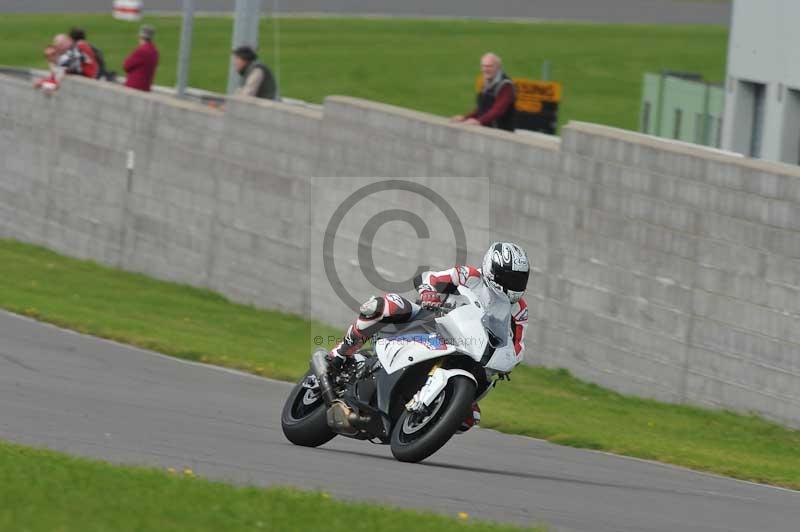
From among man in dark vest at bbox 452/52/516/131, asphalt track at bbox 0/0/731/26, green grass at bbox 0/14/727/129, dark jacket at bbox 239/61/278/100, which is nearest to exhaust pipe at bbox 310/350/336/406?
man in dark vest at bbox 452/52/516/131

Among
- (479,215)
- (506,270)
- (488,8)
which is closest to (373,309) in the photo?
(506,270)

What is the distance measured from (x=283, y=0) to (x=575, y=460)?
38.9m

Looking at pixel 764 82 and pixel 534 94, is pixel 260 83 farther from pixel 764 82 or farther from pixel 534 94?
pixel 534 94

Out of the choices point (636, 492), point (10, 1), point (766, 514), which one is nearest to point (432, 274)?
point (636, 492)

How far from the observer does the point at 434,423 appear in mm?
10273

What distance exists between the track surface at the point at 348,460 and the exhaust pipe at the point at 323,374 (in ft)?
1.31

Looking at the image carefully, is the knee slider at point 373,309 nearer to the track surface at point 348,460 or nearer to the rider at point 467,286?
the rider at point 467,286

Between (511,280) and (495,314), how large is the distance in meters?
0.25

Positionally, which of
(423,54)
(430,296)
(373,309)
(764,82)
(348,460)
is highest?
(423,54)

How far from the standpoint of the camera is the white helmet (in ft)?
34.4

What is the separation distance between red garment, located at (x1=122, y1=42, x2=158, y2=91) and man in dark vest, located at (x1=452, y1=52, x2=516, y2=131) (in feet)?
23.3

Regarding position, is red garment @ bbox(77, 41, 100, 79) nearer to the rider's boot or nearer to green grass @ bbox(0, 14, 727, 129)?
green grass @ bbox(0, 14, 727, 129)

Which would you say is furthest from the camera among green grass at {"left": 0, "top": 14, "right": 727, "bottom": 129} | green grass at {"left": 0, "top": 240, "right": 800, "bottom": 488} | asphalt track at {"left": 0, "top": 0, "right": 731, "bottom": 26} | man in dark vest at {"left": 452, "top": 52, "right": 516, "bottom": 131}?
asphalt track at {"left": 0, "top": 0, "right": 731, "bottom": 26}

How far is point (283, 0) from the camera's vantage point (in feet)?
164
